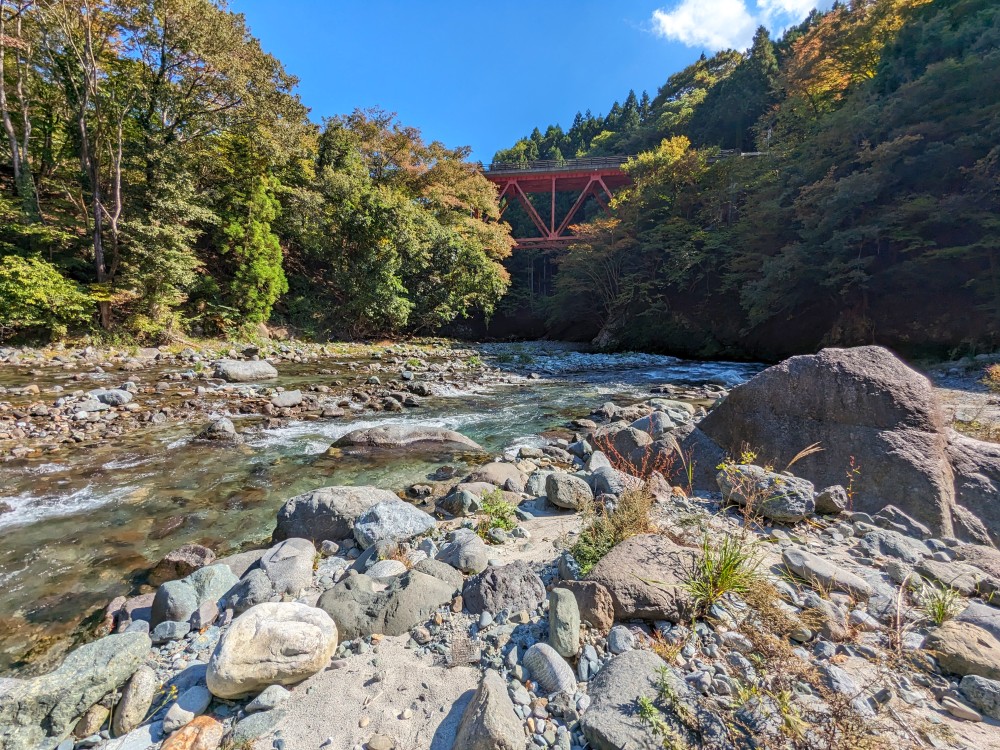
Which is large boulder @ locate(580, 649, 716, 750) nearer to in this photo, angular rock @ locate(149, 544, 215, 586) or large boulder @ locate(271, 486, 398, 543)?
large boulder @ locate(271, 486, 398, 543)

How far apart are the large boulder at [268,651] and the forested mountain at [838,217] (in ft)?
59.3

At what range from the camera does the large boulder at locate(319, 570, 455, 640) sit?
2.25m

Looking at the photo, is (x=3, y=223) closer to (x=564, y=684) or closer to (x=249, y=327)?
(x=249, y=327)

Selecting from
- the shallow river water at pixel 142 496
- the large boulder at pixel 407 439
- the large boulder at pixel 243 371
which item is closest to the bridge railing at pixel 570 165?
the large boulder at pixel 243 371

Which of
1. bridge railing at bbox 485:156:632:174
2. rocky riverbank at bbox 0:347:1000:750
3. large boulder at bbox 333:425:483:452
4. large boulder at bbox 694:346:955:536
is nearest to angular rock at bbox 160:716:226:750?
rocky riverbank at bbox 0:347:1000:750

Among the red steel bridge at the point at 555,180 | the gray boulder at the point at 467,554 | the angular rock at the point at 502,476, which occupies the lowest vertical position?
the angular rock at the point at 502,476

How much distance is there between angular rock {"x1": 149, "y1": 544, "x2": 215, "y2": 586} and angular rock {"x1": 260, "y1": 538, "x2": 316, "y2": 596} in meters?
0.65

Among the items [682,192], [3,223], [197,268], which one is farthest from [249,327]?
[682,192]

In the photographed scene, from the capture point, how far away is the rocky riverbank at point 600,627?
1.58 m

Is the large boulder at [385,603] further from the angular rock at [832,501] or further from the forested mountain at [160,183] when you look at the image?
the forested mountain at [160,183]

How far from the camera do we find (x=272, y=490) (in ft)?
15.7

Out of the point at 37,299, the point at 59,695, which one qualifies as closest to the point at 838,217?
the point at 59,695

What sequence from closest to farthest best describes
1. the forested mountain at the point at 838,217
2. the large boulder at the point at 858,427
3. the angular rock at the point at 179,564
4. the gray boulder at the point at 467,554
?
the gray boulder at the point at 467,554 → the angular rock at the point at 179,564 → the large boulder at the point at 858,427 → the forested mountain at the point at 838,217

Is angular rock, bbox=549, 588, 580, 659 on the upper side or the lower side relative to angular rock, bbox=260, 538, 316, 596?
upper
